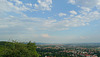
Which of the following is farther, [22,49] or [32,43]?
[32,43]

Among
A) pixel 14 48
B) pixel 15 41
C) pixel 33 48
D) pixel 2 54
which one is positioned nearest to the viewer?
pixel 2 54

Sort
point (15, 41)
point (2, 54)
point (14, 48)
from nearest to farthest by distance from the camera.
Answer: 1. point (2, 54)
2. point (14, 48)
3. point (15, 41)

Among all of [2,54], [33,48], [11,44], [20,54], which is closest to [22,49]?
[20,54]

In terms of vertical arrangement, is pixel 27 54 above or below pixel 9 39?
below

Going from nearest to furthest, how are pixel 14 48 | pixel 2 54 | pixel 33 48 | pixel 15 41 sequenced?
pixel 2 54, pixel 14 48, pixel 15 41, pixel 33 48

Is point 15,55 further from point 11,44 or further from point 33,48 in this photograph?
point 33,48

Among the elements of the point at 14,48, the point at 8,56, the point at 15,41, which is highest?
the point at 15,41

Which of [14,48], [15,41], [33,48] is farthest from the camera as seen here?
[33,48]

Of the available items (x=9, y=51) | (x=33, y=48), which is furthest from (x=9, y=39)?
(x=33, y=48)

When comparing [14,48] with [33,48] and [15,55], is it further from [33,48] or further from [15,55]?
[33,48]
